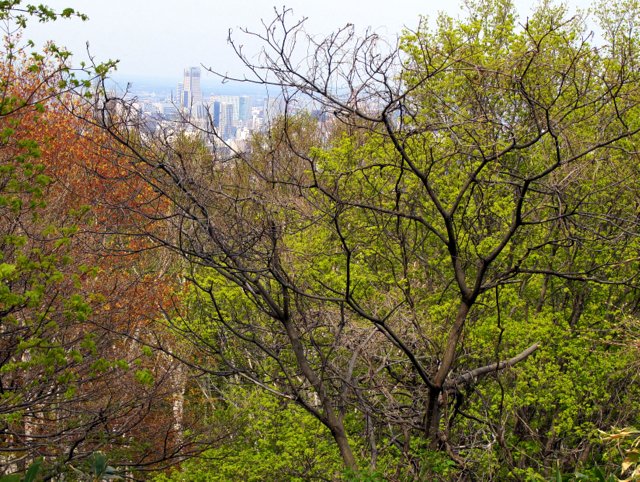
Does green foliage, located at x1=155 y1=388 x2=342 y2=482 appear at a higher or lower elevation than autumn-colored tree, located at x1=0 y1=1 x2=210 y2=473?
lower

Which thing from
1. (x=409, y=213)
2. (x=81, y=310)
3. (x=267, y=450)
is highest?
(x=409, y=213)

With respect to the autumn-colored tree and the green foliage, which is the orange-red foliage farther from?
the green foliage

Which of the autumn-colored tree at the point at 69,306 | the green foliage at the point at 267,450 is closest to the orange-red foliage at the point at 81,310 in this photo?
the autumn-colored tree at the point at 69,306

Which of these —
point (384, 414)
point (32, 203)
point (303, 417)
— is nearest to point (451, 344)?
point (384, 414)

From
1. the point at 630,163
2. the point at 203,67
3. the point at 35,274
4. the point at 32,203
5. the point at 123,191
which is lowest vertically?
the point at 35,274

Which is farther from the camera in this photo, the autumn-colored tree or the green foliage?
the green foliage

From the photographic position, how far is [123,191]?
20.0m

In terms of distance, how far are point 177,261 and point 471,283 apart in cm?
687

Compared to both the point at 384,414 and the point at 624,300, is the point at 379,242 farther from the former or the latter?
the point at 384,414

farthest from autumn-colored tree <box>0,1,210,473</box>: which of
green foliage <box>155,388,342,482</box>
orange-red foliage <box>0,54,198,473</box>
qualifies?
green foliage <box>155,388,342,482</box>

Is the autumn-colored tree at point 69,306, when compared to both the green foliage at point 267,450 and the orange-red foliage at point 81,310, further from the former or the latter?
the green foliage at point 267,450

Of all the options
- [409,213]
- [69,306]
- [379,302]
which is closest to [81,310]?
[69,306]

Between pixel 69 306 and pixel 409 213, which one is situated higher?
pixel 409 213

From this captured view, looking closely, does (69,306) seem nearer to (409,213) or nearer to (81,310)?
(81,310)
